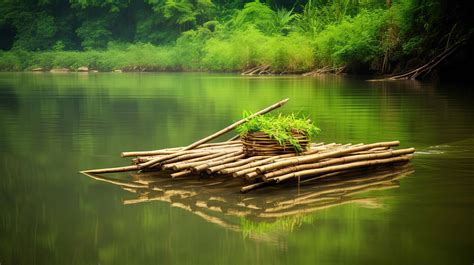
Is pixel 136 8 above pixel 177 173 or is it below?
above

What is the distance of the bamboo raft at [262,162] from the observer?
19.2 feet

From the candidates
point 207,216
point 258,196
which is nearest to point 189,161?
point 258,196

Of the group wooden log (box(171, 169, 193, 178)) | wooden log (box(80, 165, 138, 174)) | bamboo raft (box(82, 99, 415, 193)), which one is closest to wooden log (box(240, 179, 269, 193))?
bamboo raft (box(82, 99, 415, 193))

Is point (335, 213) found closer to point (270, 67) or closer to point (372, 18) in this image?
point (372, 18)

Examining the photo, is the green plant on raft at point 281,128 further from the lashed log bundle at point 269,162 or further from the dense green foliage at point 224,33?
the dense green foliage at point 224,33

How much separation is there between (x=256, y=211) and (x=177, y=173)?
4.36 ft

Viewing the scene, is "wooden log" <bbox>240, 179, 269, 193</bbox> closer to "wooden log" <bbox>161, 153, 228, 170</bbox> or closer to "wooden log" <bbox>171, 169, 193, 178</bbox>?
"wooden log" <bbox>171, 169, 193, 178</bbox>

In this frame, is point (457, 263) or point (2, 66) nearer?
point (457, 263)

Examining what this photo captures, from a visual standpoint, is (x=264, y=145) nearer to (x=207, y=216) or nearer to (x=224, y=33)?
(x=207, y=216)

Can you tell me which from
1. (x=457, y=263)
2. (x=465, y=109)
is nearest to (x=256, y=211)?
(x=457, y=263)

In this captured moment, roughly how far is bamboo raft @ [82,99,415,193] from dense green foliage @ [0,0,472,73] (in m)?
15.9

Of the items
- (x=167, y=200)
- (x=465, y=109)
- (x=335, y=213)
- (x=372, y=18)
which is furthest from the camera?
(x=372, y=18)

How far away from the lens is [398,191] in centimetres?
588

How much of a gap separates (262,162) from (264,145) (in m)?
0.44
